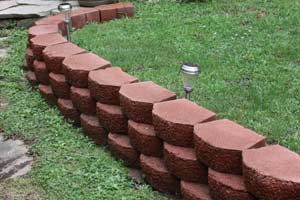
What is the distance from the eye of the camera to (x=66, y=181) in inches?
123

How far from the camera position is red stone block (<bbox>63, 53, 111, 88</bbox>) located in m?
A: 3.71

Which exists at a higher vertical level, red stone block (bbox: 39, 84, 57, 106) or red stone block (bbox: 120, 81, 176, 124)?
red stone block (bbox: 120, 81, 176, 124)

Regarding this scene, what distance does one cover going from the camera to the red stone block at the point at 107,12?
19.6 feet

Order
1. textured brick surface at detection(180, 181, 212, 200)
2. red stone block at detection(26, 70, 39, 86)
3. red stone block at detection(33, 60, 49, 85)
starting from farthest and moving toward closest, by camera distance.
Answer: red stone block at detection(26, 70, 39, 86), red stone block at detection(33, 60, 49, 85), textured brick surface at detection(180, 181, 212, 200)

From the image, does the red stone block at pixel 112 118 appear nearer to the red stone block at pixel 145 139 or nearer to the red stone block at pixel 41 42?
the red stone block at pixel 145 139

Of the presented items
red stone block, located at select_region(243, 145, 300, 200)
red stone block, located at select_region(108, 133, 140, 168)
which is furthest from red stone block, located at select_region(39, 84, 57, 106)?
red stone block, located at select_region(243, 145, 300, 200)

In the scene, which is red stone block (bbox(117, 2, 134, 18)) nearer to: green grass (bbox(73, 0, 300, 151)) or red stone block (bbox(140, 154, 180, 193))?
green grass (bbox(73, 0, 300, 151))

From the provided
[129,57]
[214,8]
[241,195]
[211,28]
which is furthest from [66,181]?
[214,8]

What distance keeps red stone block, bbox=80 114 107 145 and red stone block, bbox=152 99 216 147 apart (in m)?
0.67

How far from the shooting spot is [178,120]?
2805mm

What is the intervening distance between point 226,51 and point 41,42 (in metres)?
1.52

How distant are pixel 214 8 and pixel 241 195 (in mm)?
3992

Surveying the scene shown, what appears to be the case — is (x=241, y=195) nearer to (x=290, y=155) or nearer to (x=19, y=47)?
(x=290, y=155)

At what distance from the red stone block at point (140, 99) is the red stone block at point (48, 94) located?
1.08 m
